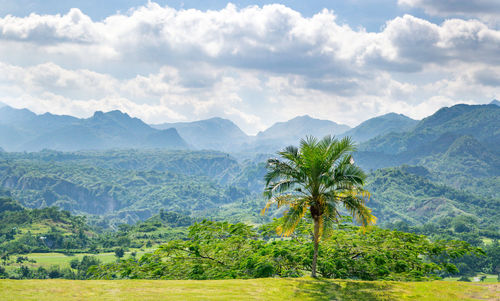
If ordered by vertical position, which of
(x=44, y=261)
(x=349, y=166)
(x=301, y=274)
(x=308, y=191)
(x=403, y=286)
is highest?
(x=349, y=166)

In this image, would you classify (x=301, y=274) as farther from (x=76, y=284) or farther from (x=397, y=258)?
(x=76, y=284)

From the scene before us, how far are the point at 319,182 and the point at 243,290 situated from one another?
6.74 metres

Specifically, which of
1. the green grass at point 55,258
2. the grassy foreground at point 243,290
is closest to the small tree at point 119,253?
the green grass at point 55,258

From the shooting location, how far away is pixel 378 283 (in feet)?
67.0

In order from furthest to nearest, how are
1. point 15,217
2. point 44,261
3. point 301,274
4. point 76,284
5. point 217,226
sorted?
point 15,217, point 44,261, point 217,226, point 301,274, point 76,284

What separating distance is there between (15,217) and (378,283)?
8525 inches

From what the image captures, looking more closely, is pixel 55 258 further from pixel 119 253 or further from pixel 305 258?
pixel 305 258

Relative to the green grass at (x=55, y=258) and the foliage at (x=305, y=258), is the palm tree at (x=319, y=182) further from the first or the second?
the green grass at (x=55, y=258)

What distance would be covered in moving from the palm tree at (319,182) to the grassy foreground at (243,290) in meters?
3.11

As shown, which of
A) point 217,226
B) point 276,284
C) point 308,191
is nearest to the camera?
point 276,284

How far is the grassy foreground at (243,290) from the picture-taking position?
15670 millimetres

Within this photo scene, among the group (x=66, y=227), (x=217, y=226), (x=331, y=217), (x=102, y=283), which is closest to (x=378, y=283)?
(x=331, y=217)

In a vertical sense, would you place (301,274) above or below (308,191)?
below

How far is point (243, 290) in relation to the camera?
17.8 m
